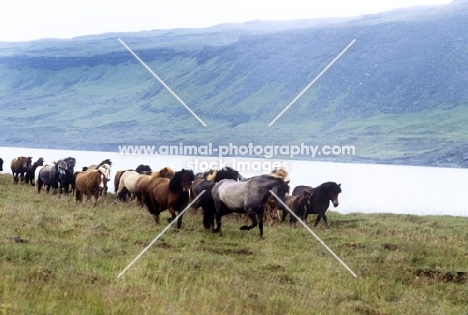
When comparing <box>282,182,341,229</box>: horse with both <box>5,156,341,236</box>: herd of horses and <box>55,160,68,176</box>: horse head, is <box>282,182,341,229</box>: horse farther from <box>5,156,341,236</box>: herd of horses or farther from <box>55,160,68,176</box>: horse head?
<box>55,160,68,176</box>: horse head

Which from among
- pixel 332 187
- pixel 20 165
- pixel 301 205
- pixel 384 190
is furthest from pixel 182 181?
pixel 384 190

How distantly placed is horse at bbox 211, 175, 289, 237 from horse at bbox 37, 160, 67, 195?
12.7m

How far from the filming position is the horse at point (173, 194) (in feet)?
58.5

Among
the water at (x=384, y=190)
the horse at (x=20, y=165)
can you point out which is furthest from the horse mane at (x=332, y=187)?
the horse at (x=20, y=165)

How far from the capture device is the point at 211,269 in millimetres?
12250

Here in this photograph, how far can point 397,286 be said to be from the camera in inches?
478

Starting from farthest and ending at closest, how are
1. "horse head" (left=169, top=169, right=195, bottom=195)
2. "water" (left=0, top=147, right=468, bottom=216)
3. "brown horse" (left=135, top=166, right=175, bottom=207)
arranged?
"water" (left=0, top=147, right=468, bottom=216), "brown horse" (left=135, top=166, right=175, bottom=207), "horse head" (left=169, top=169, right=195, bottom=195)

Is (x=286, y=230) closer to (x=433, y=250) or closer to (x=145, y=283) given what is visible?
(x=433, y=250)

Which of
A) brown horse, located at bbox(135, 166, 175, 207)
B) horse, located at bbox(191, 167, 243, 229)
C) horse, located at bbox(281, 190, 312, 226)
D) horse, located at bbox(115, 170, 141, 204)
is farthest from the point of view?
horse, located at bbox(115, 170, 141, 204)

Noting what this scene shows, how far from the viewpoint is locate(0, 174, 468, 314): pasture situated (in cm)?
896

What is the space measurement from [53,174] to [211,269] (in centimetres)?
1817

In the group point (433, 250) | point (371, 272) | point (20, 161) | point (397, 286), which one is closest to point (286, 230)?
point (433, 250)

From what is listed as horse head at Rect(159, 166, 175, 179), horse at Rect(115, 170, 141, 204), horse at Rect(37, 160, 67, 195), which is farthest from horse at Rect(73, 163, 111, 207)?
horse at Rect(37, 160, 67, 195)

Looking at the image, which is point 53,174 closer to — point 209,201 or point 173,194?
point 173,194
